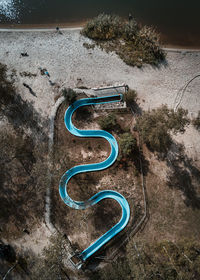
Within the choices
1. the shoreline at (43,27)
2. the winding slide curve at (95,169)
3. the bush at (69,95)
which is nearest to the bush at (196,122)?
the winding slide curve at (95,169)

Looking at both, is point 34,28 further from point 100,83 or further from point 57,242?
point 57,242

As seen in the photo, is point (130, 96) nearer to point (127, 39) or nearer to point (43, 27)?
point (127, 39)

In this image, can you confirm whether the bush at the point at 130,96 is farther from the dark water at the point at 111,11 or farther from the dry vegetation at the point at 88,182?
the dark water at the point at 111,11

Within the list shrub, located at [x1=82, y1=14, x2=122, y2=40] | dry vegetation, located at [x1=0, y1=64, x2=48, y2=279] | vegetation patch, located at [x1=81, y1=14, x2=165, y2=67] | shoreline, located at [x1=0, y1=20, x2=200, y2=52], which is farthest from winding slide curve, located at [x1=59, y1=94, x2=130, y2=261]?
shoreline, located at [x1=0, y1=20, x2=200, y2=52]

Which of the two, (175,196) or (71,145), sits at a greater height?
(71,145)

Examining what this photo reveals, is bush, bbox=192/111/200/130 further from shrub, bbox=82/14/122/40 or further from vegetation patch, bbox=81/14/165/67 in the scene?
shrub, bbox=82/14/122/40

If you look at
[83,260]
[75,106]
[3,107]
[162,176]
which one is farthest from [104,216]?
[3,107]

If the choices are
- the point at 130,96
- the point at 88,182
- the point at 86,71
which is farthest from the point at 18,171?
the point at 130,96

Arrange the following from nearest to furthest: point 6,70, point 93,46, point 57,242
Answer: point 57,242 < point 6,70 < point 93,46
